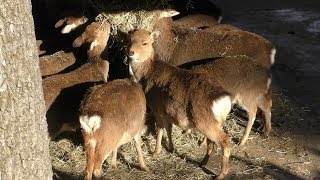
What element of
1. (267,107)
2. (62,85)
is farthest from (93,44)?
(267,107)

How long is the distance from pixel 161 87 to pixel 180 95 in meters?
0.45

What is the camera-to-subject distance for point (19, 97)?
3.70 metres

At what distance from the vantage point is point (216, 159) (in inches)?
255

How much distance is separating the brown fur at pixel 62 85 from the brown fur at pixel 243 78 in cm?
138

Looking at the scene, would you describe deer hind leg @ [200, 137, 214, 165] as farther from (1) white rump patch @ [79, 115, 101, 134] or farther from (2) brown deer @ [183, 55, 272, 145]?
(1) white rump patch @ [79, 115, 101, 134]

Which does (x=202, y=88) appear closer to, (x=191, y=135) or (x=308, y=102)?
(x=191, y=135)

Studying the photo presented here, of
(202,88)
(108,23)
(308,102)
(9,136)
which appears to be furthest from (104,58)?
(9,136)

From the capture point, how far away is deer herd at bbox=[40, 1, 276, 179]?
216 inches

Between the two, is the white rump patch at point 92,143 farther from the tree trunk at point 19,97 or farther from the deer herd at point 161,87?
the tree trunk at point 19,97

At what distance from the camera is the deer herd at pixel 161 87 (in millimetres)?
5484

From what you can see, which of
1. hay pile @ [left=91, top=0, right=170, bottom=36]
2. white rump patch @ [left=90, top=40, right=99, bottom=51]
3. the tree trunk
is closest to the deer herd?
white rump patch @ [left=90, top=40, right=99, bottom=51]

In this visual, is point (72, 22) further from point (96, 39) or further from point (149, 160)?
point (149, 160)

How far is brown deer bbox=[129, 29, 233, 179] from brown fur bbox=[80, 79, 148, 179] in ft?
1.14

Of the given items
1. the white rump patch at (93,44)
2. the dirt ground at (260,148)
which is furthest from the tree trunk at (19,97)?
the white rump patch at (93,44)
